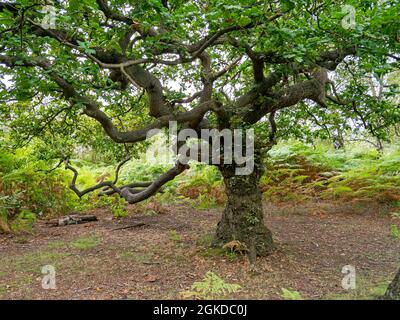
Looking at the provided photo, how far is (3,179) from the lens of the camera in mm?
7477

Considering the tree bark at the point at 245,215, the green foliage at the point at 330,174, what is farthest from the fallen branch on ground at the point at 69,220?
the green foliage at the point at 330,174

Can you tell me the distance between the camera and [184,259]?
4.89m

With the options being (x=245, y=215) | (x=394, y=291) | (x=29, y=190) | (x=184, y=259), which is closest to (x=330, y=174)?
(x=245, y=215)

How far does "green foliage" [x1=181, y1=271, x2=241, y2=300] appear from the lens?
3514mm

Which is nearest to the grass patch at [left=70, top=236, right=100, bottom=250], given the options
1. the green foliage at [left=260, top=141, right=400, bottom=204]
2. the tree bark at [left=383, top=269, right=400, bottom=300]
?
the tree bark at [left=383, top=269, right=400, bottom=300]

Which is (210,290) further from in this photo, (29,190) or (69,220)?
(29,190)

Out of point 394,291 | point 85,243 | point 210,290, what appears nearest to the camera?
point 394,291

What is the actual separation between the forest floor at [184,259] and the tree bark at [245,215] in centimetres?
23

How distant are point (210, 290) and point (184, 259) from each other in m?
1.31

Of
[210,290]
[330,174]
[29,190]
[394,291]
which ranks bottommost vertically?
[210,290]

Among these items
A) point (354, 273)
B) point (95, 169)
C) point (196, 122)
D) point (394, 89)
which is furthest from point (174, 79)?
point (95, 169)

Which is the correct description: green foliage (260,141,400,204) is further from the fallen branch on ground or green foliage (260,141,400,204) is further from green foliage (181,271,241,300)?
green foliage (181,271,241,300)

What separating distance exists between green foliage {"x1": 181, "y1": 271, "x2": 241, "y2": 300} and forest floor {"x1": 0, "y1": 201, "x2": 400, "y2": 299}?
0.09 metres

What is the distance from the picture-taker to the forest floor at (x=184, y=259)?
388 cm
